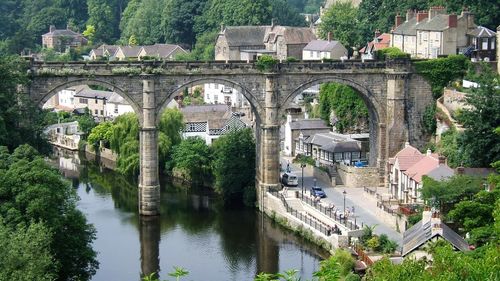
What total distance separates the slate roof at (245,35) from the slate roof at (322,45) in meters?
10.8

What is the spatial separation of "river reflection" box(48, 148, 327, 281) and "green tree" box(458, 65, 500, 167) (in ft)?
39.4

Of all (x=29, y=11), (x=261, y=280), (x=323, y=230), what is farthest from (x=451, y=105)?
(x=29, y=11)

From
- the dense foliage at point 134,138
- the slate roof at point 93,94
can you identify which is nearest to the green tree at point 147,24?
the slate roof at point 93,94

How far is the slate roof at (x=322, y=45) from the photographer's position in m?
105

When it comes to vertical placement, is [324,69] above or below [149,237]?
above

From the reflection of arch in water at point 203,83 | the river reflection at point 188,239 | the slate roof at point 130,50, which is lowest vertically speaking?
the river reflection at point 188,239

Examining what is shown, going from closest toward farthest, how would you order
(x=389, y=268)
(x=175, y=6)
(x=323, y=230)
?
(x=389, y=268) < (x=323, y=230) < (x=175, y=6)

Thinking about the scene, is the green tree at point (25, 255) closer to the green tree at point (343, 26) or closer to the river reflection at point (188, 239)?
the river reflection at point (188, 239)

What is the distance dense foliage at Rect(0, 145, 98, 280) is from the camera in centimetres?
4497

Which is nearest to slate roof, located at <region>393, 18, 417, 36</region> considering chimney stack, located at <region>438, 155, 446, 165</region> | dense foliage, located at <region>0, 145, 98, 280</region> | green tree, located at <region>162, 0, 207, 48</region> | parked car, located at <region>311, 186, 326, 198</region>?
parked car, located at <region>311, 186, 326, 198</region>

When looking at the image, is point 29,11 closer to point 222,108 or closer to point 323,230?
point 222,108

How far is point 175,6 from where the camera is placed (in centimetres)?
14550

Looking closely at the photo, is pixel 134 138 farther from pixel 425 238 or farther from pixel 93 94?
pixel 425 238

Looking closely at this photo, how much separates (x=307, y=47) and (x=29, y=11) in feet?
262
